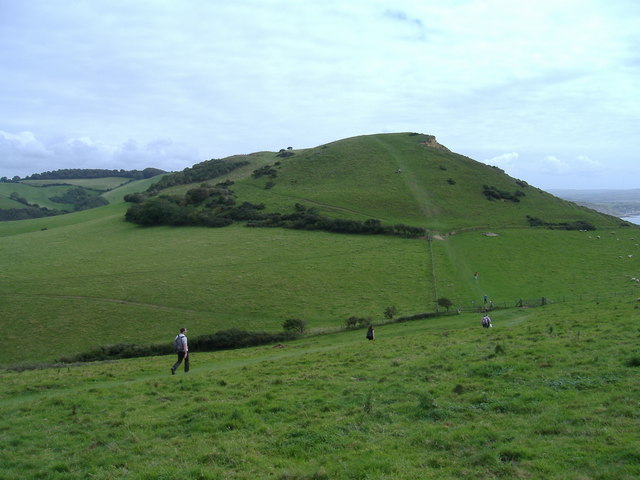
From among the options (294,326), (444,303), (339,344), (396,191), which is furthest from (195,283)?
(396,191)

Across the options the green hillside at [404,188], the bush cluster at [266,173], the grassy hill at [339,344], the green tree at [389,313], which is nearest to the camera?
the grassy hill at [339,344]

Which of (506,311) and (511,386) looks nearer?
(511,386)

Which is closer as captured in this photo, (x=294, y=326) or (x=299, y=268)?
(x=294, y=326)

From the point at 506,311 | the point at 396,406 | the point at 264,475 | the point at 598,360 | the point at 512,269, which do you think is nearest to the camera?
the point at 264,475

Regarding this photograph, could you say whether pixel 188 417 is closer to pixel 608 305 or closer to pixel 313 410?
pixel 313 410

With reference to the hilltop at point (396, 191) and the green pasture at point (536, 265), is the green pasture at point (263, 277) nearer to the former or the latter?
the green pasture at point (536, 265)

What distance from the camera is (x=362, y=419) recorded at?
12.2 metres

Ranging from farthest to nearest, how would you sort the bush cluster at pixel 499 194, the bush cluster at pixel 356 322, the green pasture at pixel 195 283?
the bush cluster at pixel 499 194 → the green pasture at pixel 195 283 → the bush cluster at pixel 356 322

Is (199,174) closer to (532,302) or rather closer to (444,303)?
(444,303)

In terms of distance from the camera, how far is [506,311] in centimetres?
4034

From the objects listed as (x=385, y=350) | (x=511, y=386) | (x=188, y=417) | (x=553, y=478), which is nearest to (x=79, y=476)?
(x=188, y=417)

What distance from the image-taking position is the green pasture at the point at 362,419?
9344 millimetres

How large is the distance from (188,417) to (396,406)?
247 inches

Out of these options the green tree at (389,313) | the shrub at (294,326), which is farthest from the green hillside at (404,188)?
the shrub at (294,326)
